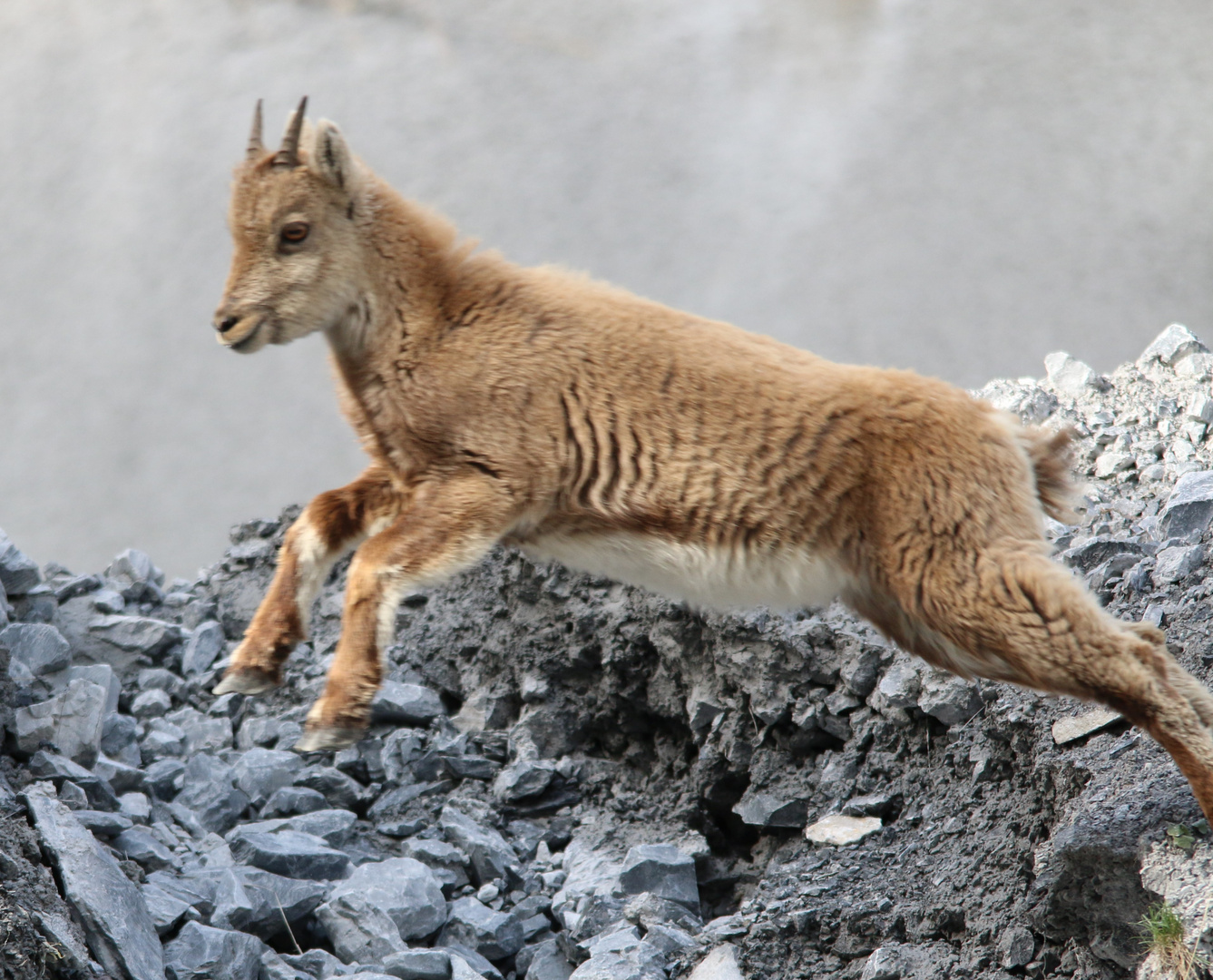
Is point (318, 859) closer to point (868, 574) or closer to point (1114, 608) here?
point (868, 574)

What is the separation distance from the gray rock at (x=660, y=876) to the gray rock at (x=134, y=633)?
373 centimetres

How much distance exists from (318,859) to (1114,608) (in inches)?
151

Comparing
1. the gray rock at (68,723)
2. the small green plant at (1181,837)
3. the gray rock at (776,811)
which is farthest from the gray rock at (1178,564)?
the gray rock at (68,723)

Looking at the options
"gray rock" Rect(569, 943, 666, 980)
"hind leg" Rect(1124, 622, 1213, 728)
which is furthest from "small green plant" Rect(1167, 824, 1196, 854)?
"gray rock" Rect(569, 943, 666, 980)

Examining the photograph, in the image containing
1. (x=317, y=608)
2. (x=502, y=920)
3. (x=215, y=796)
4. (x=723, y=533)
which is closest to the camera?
(x=723, y=533)

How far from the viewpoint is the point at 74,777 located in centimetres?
555

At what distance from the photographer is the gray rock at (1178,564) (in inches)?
218

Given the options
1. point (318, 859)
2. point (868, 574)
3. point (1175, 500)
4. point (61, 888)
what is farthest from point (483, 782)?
point (1175, 500)

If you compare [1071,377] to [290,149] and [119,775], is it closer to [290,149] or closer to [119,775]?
[290,149]

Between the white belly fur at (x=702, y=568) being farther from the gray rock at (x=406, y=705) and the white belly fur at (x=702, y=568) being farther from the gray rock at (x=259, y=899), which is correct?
the gray rock at (x=406, y=705)

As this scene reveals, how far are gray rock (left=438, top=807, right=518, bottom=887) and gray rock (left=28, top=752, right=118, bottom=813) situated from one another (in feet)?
5.23

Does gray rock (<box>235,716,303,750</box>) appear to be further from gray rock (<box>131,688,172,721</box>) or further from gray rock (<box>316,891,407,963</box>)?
gray rock (<box>316,891,407,963</box>)

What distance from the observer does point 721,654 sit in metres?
6.22

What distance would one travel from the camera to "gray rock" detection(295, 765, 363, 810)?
6.32 m
